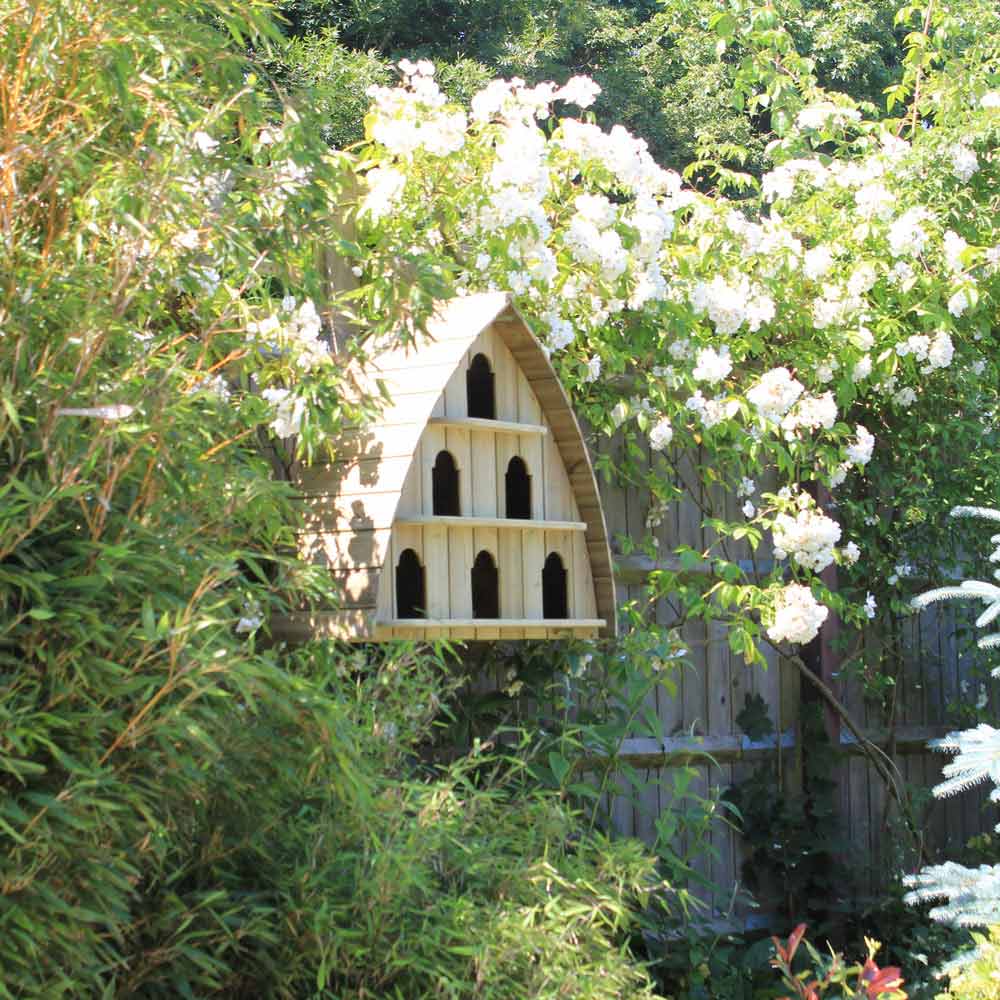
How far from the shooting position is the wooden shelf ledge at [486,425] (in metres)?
3.59

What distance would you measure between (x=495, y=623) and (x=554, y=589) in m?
0.40

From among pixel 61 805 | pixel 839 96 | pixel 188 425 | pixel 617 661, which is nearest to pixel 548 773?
pixel 617 661

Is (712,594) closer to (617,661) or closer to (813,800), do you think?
(617,661)

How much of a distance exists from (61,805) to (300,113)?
5.00 ft

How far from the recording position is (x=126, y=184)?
2.61 meters

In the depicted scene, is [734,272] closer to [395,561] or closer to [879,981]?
[395,561]

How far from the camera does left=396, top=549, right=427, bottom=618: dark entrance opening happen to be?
12.1 feet

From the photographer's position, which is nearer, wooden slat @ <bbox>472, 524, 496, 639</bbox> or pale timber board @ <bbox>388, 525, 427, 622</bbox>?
pale timber board @ <bbox>388, 525, 427, 622</bbox>

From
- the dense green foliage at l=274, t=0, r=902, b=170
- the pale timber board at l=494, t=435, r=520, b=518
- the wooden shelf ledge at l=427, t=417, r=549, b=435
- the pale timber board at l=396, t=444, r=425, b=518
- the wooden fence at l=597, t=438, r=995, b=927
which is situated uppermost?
the dense green foliage at l=274, t=0, r=902, b=170

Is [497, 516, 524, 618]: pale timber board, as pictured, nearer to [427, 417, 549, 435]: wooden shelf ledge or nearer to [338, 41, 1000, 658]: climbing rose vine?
[427, 417, 549, 435]: wooden shelf ledge

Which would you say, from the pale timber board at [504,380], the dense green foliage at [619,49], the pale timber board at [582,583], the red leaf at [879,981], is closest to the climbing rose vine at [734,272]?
the pale timber board at [504,380]

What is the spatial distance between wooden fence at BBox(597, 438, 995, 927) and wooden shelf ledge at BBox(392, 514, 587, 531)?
2.88 ft

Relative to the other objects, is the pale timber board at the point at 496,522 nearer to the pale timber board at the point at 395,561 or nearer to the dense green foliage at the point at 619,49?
the pale timber board at the point at 395,561

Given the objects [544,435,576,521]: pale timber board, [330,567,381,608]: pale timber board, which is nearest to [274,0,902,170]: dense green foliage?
[544,435,576,521]: pale timber board
